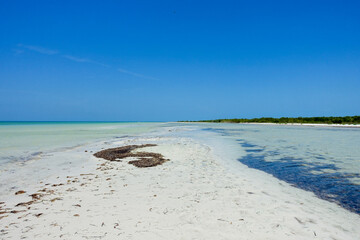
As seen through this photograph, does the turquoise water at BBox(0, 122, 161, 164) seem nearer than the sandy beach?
No

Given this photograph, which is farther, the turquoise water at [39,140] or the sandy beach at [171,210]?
the turquoise water at [39,140]

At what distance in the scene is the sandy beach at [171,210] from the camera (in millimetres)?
4355

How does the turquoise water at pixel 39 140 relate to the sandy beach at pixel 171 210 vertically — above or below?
above

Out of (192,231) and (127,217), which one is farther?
(127,217)

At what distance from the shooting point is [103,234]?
13.9ft

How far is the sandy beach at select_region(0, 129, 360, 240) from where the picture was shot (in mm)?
4355

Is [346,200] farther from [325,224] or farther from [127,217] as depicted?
[127,217]

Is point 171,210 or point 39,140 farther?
point 39,140

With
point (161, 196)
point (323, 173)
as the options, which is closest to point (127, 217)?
point (161, 196)

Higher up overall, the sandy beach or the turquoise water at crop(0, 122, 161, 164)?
the turquoise water at crop(0, 122, 161, 164)

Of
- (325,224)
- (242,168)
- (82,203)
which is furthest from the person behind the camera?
(242,168)

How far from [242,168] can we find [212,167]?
4.97 feet

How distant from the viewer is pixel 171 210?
17.9 ft

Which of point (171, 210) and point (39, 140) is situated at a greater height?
point (39, 140)
